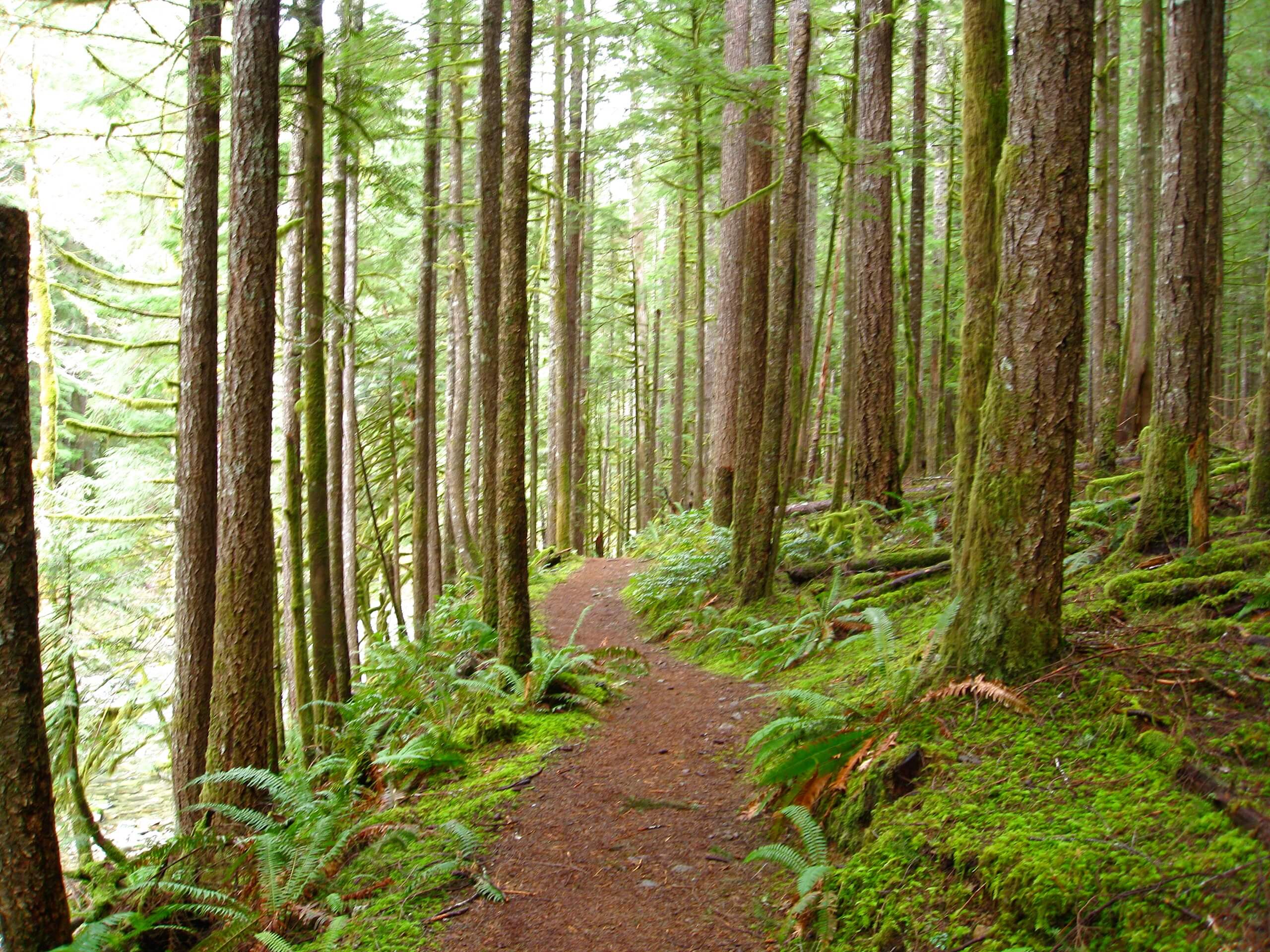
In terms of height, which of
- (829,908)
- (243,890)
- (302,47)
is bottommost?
(243,890)

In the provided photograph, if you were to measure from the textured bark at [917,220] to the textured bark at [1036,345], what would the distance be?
629 centimetres

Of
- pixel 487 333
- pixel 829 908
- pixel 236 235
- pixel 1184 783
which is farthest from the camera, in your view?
pixel 487 333

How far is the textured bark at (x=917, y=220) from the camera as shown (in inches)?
465

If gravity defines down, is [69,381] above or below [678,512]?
above

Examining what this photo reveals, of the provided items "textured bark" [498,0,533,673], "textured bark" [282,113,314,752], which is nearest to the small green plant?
"textured bark" [498,0,533,673]

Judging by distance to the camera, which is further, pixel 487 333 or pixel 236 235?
pixel 487 333

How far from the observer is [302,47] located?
8.69 metres

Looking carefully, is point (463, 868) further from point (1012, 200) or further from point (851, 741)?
point (1012, 200)

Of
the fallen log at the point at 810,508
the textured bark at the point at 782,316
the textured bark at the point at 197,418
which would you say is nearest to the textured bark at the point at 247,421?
the textured bark at the point at 197,418

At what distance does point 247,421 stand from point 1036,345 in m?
6.12

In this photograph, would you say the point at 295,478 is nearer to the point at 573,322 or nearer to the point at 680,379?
the point at 573,322

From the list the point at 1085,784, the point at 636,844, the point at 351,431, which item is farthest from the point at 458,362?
the point at 1085,784

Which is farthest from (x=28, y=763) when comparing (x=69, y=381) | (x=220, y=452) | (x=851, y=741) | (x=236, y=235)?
(x=69, y=381)

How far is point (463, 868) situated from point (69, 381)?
14.6m
